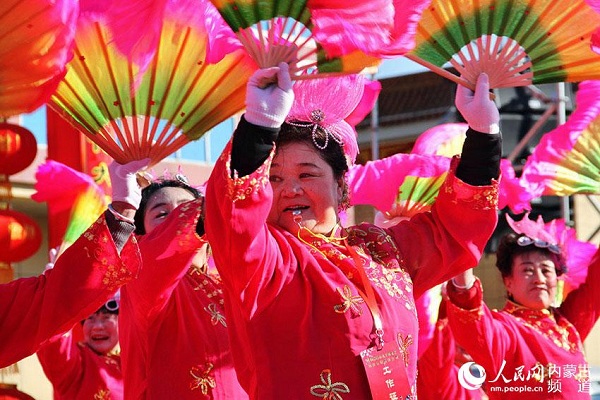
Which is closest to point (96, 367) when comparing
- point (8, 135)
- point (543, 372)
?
point (8, 135)

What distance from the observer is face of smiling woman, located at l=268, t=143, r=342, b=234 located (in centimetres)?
253

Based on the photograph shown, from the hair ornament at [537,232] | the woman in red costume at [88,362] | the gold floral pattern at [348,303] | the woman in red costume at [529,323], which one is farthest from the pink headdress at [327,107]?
the hair ornament at [537,232]

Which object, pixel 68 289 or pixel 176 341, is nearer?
pixel 68 289

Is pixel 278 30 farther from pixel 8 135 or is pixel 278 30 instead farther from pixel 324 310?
pixel 8 135

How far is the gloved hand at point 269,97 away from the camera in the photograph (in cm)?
216

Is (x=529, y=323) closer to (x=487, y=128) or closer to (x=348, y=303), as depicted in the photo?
(x=487, y=128)

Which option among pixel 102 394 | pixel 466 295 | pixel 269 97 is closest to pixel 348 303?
pixel 269 97

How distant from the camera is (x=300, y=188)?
2.52 m

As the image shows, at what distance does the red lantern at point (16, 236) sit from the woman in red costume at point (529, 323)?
1622mm

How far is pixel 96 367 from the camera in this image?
4.52 metres

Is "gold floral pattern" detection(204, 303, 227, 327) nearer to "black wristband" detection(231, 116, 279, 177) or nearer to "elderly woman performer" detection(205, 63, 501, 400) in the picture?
"elderly woman performer" detection(205, 63, 501, 400)

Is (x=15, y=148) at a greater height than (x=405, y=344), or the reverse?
(x=15, y=148)

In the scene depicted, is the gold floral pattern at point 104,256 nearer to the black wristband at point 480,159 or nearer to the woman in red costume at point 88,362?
the black wristband at point 480,159

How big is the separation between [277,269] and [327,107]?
52 cm
